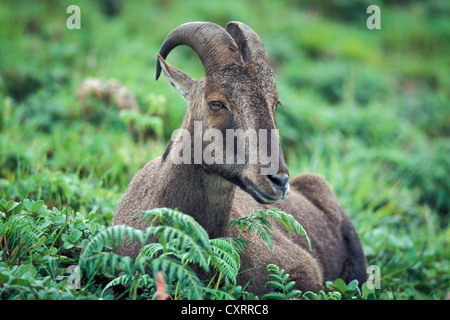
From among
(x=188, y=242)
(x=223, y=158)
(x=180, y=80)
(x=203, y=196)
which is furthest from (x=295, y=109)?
(x=188, y=242)

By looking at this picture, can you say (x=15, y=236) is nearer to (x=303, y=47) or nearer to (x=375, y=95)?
(x=375, y=95)

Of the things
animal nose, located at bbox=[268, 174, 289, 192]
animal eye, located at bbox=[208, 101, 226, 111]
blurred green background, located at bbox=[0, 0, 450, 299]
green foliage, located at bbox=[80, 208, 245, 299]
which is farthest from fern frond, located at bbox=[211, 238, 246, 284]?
blurred green background, located at bbox=[0, 0, 450, 299]

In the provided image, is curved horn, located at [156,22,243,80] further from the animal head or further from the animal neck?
the animal neck

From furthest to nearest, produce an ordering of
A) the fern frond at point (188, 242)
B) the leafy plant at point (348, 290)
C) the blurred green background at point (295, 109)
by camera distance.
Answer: the blurred green background at point (295, 109), the leafy plant at point (348, 290), the fern frond at point (188, 242)

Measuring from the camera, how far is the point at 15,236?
3.62m

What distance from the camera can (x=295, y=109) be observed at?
32.5 feet

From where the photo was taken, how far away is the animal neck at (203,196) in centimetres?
383

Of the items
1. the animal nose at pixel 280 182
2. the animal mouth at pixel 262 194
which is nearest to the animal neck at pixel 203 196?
the animal mouth at pixel 262 194

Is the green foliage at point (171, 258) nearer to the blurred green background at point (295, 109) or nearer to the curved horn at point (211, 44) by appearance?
the curved horn at point (211, 44)

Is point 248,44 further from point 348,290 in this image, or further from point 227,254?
point 348,290

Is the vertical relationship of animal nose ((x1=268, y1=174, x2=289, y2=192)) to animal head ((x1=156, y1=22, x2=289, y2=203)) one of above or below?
below

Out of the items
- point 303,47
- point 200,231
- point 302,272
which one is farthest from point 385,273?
point 303,47

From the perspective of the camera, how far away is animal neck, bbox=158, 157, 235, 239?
3.83 m

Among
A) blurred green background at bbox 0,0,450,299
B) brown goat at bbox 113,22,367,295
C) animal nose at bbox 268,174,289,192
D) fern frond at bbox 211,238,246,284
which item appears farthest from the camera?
blurred green background at bbox 0,0,450,299
